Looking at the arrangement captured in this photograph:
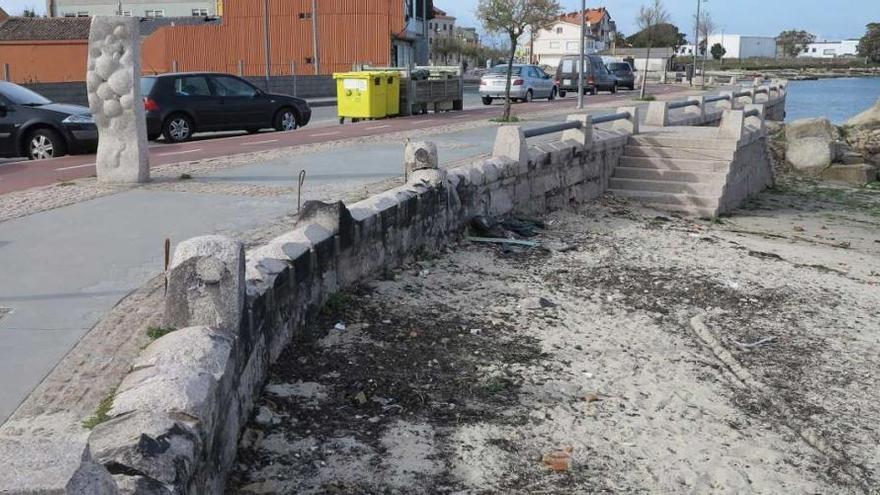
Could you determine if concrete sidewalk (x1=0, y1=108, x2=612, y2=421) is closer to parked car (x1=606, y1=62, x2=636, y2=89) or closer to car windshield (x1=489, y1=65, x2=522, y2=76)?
car windshield (x1=489, y1=65, x2=522, y2=76)

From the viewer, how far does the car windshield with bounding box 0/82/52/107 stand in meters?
16.9

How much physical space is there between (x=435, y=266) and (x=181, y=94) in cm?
1208

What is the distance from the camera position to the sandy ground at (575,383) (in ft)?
18.6

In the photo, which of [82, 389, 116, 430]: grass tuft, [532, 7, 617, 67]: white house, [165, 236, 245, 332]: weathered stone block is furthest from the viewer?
[532, 7, 617, 67]: white house

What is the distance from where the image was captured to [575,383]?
24.0 feet

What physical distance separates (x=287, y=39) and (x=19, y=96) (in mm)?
42293

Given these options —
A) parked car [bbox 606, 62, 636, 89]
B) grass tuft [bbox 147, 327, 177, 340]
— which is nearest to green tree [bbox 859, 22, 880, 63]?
parked car [bbox 606, 62, 636, 89]

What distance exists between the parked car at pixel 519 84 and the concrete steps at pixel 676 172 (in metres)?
16.0

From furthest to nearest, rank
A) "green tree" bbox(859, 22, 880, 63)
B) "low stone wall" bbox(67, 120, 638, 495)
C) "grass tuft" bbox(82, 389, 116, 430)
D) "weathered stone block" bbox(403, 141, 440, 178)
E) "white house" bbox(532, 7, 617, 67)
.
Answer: "green tree" bbox(859, 22, 880, 63) → "white house" bbox(532, 7, 617, 67) → "weathered stone block" bbox(403, 141, 440, 178) → "grass tuft" bbox(82, 389, 116, 430) → "low stone wall" bbox(67, 120, 638, 495)

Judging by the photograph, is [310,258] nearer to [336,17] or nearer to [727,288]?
[727,288]

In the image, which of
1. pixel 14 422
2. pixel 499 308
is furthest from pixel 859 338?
pixel 14 422

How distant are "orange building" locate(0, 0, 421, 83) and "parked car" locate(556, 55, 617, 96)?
14.0 metres

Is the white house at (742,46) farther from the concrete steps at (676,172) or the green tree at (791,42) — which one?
the concrete steps at (676,172)

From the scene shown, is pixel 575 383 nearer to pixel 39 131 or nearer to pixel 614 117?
pixel 614 117
